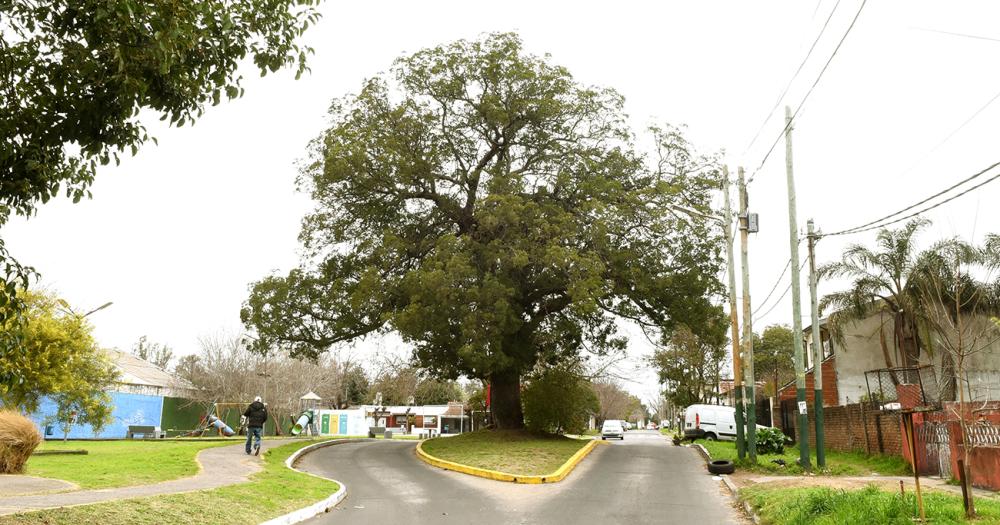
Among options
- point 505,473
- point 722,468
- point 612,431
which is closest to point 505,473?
point 505,473

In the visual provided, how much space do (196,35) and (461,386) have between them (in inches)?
3701

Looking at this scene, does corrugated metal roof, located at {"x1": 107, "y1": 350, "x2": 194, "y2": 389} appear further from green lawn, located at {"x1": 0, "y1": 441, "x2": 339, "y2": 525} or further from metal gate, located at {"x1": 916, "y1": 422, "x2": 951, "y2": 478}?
metal gate, located at {"x1": 916, "y1": 422, "x2": 951, "y2": 478}

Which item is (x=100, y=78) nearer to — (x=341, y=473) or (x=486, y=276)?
(x=341, y=473)

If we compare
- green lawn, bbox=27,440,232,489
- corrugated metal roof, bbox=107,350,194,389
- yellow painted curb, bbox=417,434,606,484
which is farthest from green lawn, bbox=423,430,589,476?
corrugated metal roof, bbox=107,350,194,389

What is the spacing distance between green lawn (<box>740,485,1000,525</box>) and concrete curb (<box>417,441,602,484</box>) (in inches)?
246

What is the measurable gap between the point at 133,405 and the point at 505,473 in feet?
128

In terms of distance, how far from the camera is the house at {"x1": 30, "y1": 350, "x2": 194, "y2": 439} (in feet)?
135

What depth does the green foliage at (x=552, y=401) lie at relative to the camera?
3231 centimetres

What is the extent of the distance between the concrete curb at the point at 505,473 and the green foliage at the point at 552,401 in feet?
22.5

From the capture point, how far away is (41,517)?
8570mm

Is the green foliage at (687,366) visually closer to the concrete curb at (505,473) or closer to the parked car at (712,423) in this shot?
the parked car at (712,423)

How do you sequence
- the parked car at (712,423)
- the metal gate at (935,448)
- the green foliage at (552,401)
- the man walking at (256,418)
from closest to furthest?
the metal gate at (935,448), the man walking at (256,418), the green foliage at (552,401), the parked car at (712,423)

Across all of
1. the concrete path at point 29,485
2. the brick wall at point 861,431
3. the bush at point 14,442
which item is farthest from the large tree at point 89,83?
the brick wall at point 861,431

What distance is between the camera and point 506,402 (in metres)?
30.7
